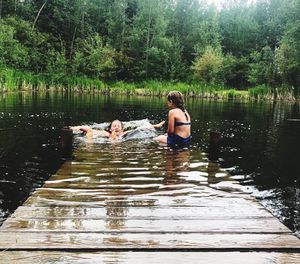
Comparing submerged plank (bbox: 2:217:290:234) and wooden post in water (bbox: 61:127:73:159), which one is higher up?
wooden post in water (bbox: 61:127:73:159)

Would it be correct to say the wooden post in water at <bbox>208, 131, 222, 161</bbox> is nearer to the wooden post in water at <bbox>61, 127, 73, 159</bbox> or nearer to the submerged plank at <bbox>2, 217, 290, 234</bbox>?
the wooden post in water at <bbox>61, 127, 73, 159</bbox>

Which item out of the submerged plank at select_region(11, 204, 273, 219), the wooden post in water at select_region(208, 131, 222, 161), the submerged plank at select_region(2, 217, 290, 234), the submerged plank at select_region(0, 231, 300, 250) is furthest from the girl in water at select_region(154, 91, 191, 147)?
the submerged plank at select_region(0, 231, 300, 250)

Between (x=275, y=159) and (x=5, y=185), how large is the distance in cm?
609

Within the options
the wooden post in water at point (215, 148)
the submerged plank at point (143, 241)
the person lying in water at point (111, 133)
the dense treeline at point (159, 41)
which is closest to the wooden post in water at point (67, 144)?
the wooden post in water at point (215, 148)

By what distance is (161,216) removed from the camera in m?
4.08

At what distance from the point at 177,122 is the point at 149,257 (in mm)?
5649

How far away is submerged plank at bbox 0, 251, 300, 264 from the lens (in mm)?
2992

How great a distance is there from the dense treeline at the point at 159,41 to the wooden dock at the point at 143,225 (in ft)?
105

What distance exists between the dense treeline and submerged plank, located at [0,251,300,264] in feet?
111

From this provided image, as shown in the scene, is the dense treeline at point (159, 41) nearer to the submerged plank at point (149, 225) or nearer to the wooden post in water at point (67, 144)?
the wooden post in water at point (67, 144)

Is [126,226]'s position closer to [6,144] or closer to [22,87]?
[6,144]

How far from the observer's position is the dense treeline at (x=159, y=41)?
41250 mm

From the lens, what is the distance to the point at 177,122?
8578 mm

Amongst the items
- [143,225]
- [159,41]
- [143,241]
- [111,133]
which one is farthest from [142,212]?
[159,41]
